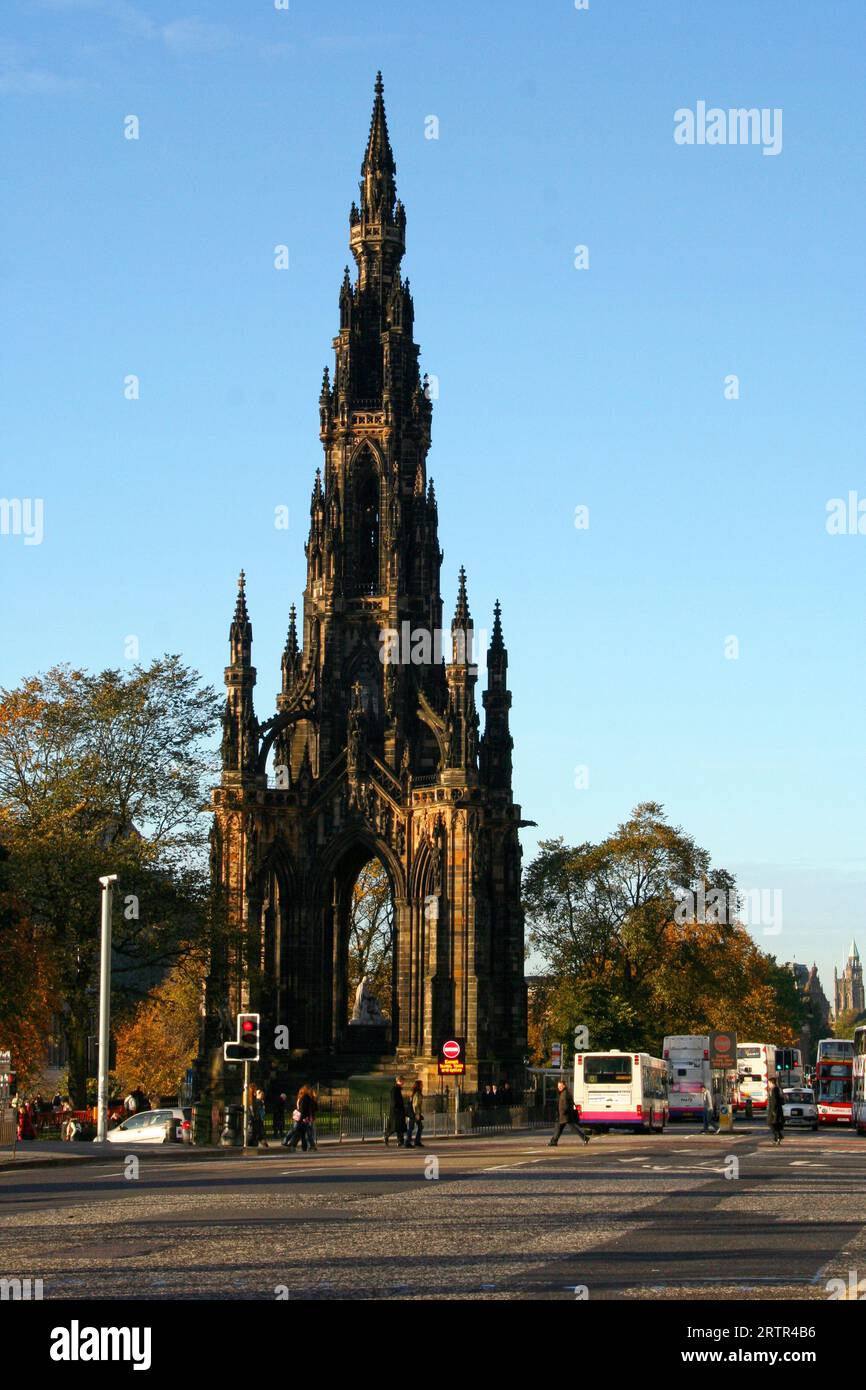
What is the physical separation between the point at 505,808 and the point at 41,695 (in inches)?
1068

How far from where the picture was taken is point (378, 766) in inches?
3258

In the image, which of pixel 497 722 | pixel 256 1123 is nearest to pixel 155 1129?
pixel 256 1123

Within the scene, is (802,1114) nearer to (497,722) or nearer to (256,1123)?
(497,722)

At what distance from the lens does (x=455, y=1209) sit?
79.3 ft

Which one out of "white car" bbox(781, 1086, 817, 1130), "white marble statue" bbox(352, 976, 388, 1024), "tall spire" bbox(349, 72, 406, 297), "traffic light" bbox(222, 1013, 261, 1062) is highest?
"tall spire" bbox(349, 72, 406, 297)

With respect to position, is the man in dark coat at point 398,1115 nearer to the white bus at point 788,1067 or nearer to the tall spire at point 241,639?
the tall spire at point 241,639

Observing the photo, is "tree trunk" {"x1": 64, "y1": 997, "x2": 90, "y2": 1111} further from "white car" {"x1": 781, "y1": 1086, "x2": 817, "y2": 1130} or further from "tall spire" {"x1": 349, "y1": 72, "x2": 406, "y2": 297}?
"tall spire" {"x1": 349, "y1": 72, "x2": 406, "y2": 297}

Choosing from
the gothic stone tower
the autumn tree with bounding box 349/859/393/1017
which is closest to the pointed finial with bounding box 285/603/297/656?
the gothic stone tower

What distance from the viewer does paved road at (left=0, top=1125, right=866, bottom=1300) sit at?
1548 cm

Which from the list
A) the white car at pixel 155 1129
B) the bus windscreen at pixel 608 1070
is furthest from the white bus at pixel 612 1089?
the white car at pixel 155 1129

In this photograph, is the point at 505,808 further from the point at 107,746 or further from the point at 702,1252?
the point at 702,1252

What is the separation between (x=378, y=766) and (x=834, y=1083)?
23.7 meters

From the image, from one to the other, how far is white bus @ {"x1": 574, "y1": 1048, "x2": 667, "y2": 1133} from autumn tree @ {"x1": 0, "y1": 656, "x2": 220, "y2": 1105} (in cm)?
1374
